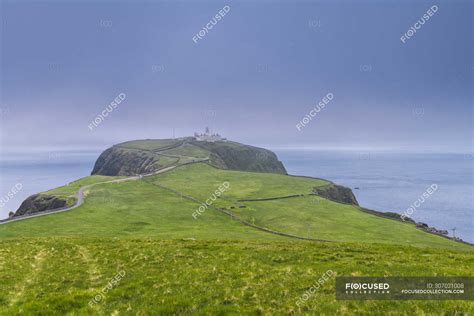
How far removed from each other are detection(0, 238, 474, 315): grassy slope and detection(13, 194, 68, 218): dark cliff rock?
86461mm

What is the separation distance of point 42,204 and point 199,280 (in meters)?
120

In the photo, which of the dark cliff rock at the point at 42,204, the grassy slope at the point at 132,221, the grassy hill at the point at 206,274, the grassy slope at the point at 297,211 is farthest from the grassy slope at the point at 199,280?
the dark cliff rock at the point at 42,204

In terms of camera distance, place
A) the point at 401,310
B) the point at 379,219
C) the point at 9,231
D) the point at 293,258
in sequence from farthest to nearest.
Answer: the point at 379,219
the point at 9,231
the point at 293,258
the point at 401,310

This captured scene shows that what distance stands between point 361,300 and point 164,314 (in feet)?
26.2

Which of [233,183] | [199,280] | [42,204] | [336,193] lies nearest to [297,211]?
[233,183]

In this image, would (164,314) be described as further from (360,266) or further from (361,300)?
(360,266)

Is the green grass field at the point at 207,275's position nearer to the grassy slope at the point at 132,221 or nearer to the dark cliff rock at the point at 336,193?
the grassy slope at the point at 132,221

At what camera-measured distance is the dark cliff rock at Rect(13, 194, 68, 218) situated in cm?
10241

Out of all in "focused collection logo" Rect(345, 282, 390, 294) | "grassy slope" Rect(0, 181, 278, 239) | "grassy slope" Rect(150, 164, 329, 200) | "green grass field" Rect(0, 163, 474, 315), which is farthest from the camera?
"grassy slope" Rect(150, 164, 329, 200)

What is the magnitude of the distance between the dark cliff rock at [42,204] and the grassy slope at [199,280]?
284ft

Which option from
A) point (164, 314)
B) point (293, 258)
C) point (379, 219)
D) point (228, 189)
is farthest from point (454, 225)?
point (164, 314)

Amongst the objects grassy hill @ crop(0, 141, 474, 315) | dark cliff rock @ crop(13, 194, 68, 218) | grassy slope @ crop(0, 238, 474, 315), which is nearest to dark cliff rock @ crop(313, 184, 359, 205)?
dark cliff rock @ crop(13, 194, 68, 218)

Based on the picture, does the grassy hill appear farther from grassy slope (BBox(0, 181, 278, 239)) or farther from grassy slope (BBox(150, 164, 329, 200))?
grassy slope (BBox(150, 164, 329, 200))

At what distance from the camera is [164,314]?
11195 mm
